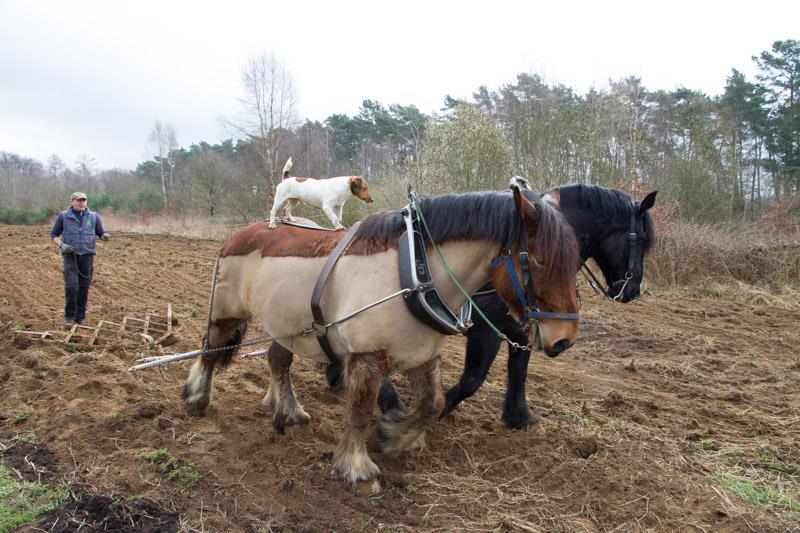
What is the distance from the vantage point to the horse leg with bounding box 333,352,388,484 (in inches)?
102

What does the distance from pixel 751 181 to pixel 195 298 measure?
2138 cm

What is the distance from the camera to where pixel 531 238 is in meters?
2.37

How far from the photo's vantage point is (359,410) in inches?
106

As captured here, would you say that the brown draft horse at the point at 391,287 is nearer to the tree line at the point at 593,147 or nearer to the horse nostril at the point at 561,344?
the horse nostril at the point at 561,344

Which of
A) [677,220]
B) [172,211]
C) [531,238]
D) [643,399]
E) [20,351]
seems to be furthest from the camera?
[172,211]

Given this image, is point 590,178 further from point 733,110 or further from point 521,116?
point 733,110

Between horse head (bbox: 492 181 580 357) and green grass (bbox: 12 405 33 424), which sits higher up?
horse head (bbox: 492 181 580 357)

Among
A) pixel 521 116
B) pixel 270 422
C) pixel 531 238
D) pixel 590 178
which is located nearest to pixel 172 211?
pixel 521 116

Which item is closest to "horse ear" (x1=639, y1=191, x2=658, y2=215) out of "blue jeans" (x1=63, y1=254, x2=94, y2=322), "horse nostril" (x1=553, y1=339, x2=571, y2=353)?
"horse nostril" (x1=553, y1=339, x2=571, y2=353)

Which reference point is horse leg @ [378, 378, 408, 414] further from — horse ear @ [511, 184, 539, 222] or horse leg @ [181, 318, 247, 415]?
horse ear @ [511, 184, 539, 222]

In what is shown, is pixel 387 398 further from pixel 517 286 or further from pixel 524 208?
pixel 524 208

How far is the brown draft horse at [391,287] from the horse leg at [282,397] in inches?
23.0

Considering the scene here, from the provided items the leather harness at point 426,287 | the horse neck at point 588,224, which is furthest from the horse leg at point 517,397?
the leather harness at point 426,287

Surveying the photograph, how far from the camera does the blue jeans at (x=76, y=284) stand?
20.6 ft
